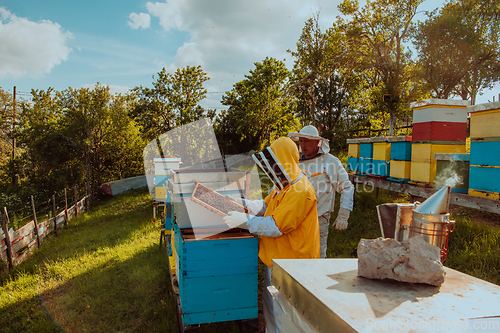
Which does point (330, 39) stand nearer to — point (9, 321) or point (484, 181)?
point (484, 181)

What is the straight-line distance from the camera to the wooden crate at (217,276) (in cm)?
224

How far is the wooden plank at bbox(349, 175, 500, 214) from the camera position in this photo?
3291 mm

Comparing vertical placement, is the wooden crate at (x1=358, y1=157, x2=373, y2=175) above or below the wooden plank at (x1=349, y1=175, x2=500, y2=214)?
above

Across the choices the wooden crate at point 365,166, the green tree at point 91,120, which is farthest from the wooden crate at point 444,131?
the green tree at point 91,120

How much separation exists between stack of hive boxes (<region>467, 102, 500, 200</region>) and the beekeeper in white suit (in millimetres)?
1613

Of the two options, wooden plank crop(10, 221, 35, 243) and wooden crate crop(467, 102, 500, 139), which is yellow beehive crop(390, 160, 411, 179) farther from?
wooden plank crop(10, 221, 35, 243)

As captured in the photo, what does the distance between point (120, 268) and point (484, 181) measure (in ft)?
18.3

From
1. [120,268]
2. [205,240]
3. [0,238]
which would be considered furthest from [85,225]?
[205,240]

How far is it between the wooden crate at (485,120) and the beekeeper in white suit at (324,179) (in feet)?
5.70

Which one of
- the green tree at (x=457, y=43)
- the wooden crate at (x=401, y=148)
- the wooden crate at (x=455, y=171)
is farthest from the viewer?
the green tree at (x=457, y=43)

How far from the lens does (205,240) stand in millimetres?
2232

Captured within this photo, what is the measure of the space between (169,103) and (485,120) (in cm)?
1848

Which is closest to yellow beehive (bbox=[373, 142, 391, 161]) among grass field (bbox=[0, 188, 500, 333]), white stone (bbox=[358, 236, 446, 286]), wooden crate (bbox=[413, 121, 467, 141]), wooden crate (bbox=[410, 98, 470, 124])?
grass field (bbox=[0, 188, 500, 333])

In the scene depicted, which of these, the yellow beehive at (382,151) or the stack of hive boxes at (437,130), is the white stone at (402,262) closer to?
the stack of hive boxes at (437,130)
